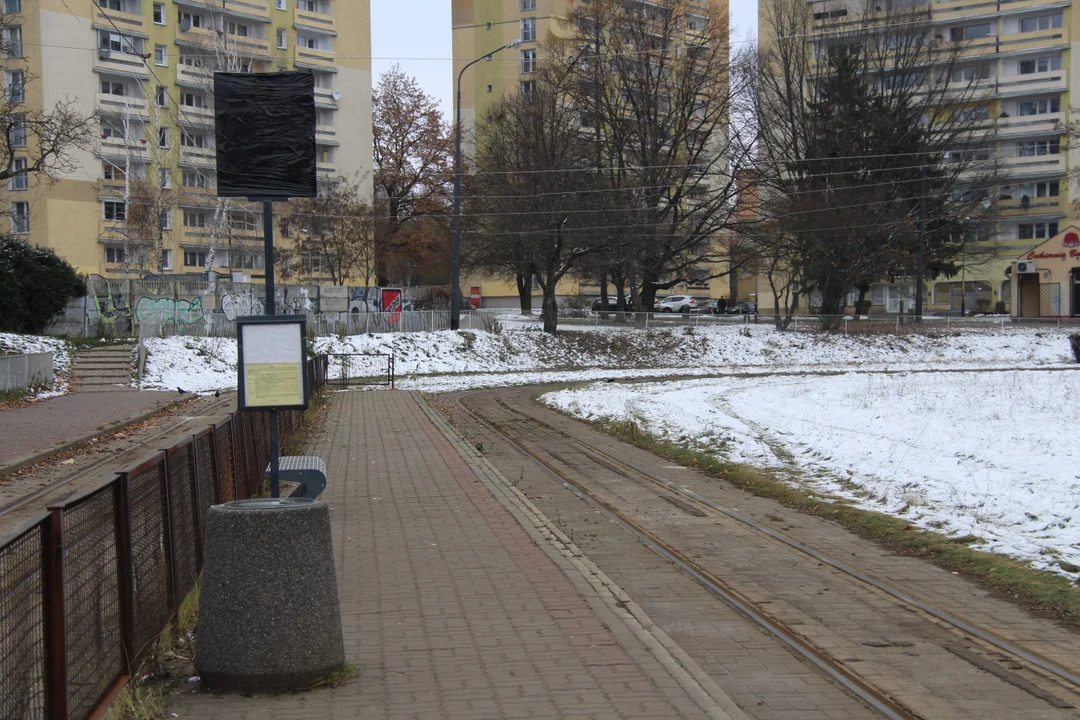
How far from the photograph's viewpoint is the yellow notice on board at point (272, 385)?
20.8 feet

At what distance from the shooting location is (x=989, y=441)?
14.6 metres

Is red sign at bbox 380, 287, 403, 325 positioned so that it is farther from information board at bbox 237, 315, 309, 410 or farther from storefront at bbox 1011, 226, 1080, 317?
information board at bbox 237, 315, 309, 410

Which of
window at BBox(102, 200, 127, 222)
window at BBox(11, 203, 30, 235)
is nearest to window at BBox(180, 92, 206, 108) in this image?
window at BBox(102, 200, 127, 222)

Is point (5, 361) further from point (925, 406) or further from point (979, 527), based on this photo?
point (979, 527)

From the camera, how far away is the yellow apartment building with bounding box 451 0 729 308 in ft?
261

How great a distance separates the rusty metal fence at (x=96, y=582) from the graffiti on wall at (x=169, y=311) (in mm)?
32146

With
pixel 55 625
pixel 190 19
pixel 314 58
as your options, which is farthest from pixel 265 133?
pixel 314 58

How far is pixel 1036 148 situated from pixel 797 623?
252 feet

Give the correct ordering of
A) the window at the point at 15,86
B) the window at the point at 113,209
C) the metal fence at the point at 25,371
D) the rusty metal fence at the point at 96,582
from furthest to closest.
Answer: the window at the point at 113,209 < the window at the point at 15,86 < the metal fence at the point at 25,371 < the rusty metal fence at the point at 96,582

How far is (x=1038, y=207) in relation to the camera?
7488cm

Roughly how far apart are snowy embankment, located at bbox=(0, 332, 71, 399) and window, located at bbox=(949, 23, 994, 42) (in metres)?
66.4

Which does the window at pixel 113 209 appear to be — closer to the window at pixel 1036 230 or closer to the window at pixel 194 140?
the window at pixel 194 140

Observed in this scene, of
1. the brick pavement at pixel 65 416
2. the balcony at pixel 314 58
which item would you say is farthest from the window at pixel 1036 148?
the brick pavement at pixel 65 416

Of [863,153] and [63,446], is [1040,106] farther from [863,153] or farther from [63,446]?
[63,446]
